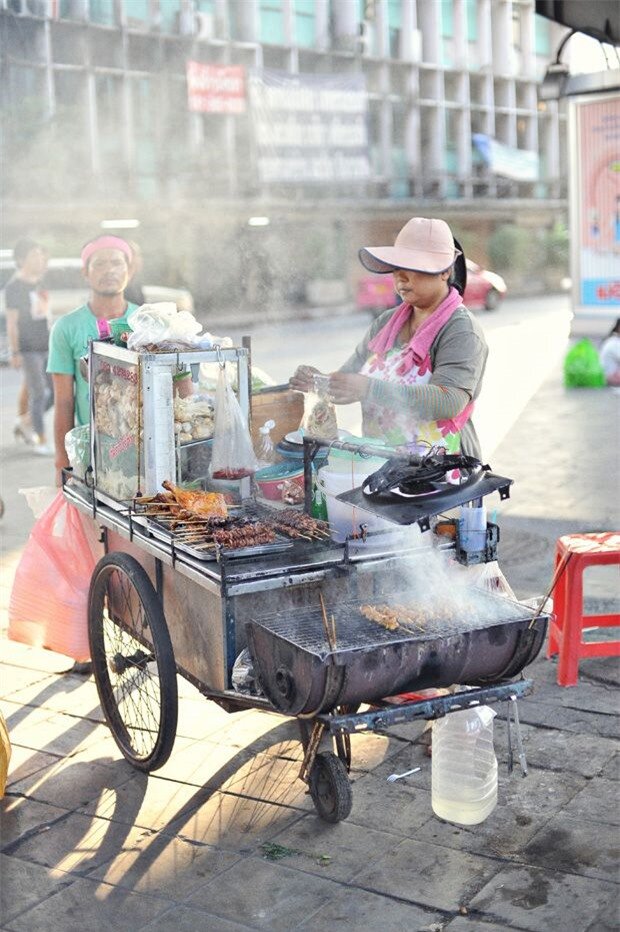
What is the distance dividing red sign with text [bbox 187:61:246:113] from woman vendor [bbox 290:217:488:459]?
9115 millimetres

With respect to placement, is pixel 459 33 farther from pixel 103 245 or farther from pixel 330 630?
pixel 330 630

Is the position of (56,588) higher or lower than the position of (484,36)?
lower

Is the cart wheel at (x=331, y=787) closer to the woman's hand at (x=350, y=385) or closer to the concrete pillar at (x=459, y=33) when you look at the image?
the woman's hand at (x=350, y=385)

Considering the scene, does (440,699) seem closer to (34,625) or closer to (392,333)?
(392,333)

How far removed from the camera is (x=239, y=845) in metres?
2.95

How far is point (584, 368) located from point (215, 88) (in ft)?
16.5

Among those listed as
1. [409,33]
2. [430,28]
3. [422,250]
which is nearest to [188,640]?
[422,250]

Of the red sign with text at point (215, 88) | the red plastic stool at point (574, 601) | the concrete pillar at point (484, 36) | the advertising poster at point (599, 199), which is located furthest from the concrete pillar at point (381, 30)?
the red plastic stool at point (574, 601)

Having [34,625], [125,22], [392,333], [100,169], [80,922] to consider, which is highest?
[125,22]

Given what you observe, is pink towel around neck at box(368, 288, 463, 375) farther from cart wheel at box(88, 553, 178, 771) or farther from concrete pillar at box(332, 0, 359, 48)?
concrete pillar at box(332, 0, 359, 48)

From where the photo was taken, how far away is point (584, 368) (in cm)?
1155

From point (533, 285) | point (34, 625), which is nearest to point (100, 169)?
point (34, 625)

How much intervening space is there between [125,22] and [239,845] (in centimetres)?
715

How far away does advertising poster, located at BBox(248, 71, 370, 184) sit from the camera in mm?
14078
